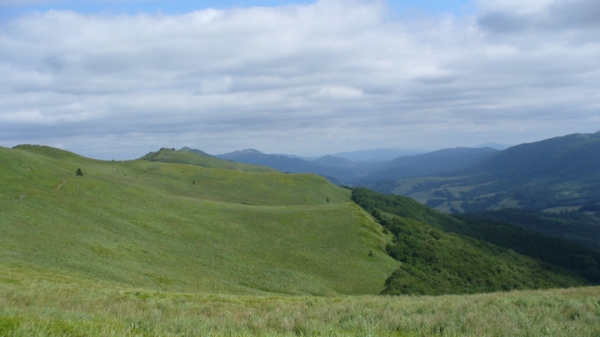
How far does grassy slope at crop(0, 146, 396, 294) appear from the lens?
37375 millimetres

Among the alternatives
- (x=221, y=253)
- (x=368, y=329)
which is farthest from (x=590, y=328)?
(x=221, y=253)

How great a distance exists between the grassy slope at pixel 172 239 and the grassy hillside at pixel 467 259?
18.3 ft

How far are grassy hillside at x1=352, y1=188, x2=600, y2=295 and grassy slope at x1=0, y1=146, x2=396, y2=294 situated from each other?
5.57 metres

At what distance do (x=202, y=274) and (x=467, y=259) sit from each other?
2299 inches

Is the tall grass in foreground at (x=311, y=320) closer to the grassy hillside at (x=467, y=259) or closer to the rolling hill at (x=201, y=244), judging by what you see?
the rolling hill at (x=201, y=244)

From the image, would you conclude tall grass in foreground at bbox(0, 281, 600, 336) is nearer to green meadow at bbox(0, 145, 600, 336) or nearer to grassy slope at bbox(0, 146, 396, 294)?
green meadow at bbox(0, 145, 600, 336)

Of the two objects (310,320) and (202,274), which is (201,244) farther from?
(310,320)

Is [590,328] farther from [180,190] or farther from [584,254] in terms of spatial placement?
[584,254]

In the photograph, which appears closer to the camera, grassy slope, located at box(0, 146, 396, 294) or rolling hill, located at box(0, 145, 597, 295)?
grassy slope, located at box(0, 146, 396, 294)

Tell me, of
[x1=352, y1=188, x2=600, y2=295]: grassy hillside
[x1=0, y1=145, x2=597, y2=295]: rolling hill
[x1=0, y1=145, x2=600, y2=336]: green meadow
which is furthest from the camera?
[x1=352, y1=188, x2=600, y2=295]: grassy hillside

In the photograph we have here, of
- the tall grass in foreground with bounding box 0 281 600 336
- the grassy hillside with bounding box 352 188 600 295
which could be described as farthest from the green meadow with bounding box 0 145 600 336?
the grassy hillside with bounding box 352 188 600 295

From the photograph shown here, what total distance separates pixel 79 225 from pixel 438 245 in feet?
210

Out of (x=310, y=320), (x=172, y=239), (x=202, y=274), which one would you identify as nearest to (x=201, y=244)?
(x=172, y=239)

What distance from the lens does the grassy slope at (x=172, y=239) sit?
3738cm
